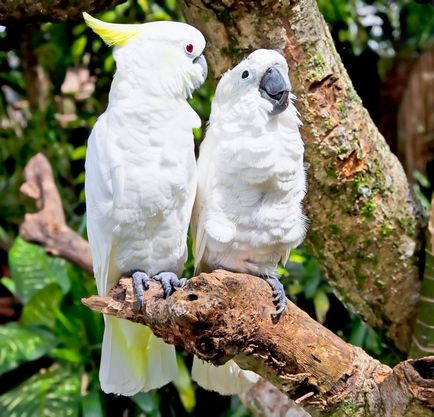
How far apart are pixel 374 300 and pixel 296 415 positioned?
0.38m

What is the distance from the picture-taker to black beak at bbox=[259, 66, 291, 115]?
1.25 meters

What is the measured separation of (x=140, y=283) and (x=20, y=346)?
1.32 meters

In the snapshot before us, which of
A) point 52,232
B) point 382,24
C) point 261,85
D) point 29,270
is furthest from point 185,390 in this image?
point 382,24

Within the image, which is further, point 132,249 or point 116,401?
Result: point 116,401

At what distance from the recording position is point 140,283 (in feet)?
4.33

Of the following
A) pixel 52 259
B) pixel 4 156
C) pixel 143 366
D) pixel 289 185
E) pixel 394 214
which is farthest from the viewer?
pixel 4 156

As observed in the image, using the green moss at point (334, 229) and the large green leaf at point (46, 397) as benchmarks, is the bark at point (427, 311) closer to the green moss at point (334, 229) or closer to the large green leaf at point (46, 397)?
the green moss at point (334, 229)

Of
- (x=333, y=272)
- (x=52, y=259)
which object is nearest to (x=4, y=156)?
(x=52, y=259)

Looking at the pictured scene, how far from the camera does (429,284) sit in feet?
6.05

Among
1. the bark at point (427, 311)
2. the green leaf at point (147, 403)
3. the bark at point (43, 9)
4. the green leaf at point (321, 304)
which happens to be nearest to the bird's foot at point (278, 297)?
the bark at point (427, 311)

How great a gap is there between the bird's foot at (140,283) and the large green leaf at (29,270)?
143 cm

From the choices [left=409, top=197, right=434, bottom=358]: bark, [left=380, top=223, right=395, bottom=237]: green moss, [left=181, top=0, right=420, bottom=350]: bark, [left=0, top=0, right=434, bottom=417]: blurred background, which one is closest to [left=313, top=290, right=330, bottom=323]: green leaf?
[left=0, top=0, right=434, bottom=417]: blurred background

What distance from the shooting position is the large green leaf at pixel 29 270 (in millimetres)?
2725

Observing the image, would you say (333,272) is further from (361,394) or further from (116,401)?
(116,401)
